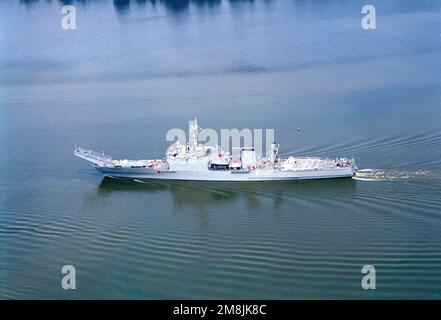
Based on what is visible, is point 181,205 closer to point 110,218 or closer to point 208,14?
point 110,218

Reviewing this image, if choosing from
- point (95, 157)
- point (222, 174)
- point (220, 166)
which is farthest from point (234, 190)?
point (95, 157)

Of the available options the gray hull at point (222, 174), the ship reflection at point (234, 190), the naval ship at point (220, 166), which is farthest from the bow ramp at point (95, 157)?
the ship reflection at point (234, 190)

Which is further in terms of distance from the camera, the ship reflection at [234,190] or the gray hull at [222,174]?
the gray hull at [222,174]

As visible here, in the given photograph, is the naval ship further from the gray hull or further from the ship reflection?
the ship reflection

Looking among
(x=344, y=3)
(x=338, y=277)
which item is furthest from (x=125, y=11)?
(x=338, y=277)

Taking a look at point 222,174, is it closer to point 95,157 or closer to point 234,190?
point 234,190

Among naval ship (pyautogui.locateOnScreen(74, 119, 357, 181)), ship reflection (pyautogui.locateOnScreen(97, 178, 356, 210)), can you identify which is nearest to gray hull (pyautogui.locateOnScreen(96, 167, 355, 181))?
naval ship (pyautogui.locateOnScreen(74, 119, 357, 181))

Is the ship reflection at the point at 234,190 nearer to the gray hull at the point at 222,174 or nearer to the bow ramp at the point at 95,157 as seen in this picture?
the gray hull at the point at 222,174
